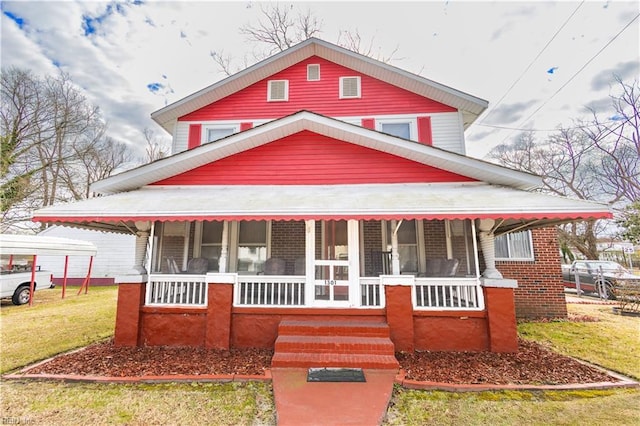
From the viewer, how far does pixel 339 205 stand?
20.7 feet

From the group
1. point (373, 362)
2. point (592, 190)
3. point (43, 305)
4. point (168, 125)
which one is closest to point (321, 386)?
point (373, 362)

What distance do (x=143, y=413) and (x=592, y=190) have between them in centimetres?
3455

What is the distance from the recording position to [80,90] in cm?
2423

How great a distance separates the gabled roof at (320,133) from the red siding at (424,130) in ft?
9.41

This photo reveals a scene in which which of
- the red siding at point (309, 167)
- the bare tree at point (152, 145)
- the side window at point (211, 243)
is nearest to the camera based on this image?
the red siding at point (309, 167)

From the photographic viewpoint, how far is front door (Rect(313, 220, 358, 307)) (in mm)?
6609

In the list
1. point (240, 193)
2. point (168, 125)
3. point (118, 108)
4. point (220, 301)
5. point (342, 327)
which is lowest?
point (342, 327)

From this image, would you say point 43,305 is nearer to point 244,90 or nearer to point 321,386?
point 244,90

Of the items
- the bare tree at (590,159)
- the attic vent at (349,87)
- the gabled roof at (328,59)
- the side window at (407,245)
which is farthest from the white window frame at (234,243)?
the bare tree at (590,159)

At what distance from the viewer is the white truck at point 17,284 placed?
1230 cm

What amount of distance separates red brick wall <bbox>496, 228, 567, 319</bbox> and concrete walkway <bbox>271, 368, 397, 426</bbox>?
6939mm

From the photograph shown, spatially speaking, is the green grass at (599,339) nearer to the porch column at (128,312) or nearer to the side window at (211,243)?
Result: the side window at (211,243)

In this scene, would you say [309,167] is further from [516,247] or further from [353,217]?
[516,247]

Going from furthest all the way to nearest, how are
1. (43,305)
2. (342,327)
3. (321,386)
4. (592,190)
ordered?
1. (592,190)
2. (43,305)
3. (342,327)
4. (321,386)
